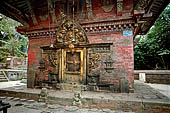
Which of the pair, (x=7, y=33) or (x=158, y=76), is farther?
(x=7, y=33)

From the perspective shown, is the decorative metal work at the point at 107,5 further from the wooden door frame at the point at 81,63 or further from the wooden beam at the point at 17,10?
the wooden beam at the point at 17,10

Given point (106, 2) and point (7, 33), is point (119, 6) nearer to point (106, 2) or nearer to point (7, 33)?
point (106, 2)

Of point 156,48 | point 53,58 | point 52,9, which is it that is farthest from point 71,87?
point 156,48

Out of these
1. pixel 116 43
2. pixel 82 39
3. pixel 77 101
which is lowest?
pixel 77 101

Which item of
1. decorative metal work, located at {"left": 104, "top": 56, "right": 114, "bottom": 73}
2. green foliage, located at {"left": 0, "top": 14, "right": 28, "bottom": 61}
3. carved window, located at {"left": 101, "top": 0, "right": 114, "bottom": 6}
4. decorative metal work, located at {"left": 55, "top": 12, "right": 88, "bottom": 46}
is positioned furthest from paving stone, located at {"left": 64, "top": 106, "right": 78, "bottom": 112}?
green foliage, located at {"left": 0, "top": 14, "right": 28, "bottom": 61}

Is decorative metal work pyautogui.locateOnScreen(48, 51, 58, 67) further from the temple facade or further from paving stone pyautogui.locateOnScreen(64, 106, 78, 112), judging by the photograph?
paving stone pyautogui.locateOnScreen(64, 106, 78, 112)

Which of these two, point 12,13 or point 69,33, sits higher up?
point 12,13

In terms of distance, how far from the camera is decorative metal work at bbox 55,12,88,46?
5.85 meters

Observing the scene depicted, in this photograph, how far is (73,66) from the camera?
6.07m

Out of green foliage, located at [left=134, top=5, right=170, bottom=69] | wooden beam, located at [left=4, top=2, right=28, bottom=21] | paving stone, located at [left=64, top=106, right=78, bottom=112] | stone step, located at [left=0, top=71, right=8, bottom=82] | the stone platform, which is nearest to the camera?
the stone platform

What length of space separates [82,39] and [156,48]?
11.4 m

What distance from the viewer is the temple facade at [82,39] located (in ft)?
17.3

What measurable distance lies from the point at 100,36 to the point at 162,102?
3911 mm

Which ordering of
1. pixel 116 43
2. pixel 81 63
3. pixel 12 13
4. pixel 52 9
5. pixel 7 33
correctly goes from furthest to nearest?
pixel 7 33 → pixel 12 13 → pixel 52 9 → pixel 81 63 → pixel 116 43
